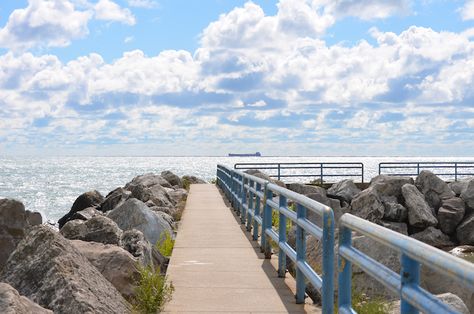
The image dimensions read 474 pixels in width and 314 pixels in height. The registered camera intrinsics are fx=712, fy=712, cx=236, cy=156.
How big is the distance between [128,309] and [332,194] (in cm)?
2904

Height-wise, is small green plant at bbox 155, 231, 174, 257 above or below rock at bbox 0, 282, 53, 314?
below

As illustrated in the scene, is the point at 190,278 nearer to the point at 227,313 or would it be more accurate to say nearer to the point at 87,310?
Result: the point at 227,313

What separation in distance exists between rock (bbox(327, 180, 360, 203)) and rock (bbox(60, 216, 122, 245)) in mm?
25713

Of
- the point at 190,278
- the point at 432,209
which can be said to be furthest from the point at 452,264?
the point at 432,209

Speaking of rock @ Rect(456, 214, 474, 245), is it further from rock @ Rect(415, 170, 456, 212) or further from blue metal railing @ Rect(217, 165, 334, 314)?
blue metal railing @ Rect(217, 165, 334, 314)

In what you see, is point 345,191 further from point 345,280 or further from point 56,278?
point 345,280

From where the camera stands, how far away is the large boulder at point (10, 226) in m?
12.3

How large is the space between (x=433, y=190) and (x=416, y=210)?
4785mm

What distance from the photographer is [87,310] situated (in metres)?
5.93

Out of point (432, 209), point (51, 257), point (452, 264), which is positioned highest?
point (452, 264)

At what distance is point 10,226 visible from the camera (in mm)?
12484

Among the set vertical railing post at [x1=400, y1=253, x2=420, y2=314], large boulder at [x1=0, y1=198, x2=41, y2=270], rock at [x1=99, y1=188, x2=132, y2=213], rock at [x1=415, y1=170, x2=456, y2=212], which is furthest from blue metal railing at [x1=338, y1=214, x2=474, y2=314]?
rock at [x1=415, y1=170, x2=456, y2=212]

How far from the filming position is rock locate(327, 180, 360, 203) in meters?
35.4

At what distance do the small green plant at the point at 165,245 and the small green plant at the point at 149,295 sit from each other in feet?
12.8
